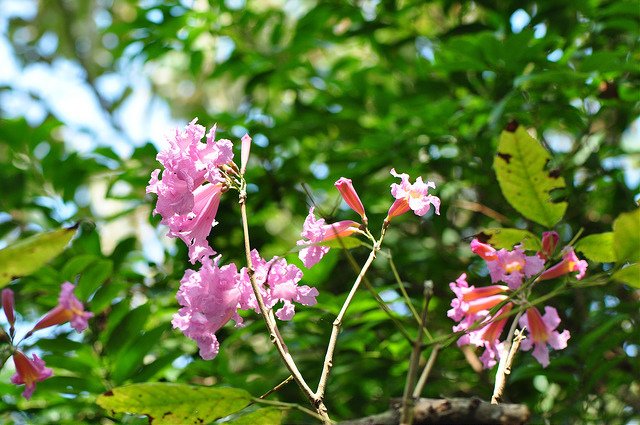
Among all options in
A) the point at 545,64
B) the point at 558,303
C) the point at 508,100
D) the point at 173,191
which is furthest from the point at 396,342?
the point at 173,191

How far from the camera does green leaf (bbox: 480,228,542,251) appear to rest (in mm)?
734

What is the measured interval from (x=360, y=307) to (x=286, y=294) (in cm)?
57

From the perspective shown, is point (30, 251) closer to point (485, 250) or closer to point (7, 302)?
point (7, 302)

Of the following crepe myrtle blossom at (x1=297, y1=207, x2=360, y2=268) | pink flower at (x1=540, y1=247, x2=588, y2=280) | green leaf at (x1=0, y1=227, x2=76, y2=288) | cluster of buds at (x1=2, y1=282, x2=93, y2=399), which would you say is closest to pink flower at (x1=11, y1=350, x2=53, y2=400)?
cluster of buds at (x1=2, y1=282, x2=93, y2=399)

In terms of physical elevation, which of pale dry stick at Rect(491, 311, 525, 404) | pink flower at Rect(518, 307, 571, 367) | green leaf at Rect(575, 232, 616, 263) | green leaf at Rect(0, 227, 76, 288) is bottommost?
pink flower at Rect(518, 307, 571, 367)

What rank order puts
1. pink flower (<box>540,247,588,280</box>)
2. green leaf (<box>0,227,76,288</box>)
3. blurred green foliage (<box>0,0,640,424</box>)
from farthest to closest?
blurred green foliage (<box>0,0,640,424</box>)
pink flower (<box>540,247,588,280</box>)
green leaf (<box>0,227,76,288</box>)

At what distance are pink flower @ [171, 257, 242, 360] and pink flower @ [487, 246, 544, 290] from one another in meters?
0.28

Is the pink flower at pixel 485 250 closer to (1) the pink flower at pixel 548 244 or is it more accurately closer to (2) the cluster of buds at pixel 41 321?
(1) the pink flower at pixel 548 244

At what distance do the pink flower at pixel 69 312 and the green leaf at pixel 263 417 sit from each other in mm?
173

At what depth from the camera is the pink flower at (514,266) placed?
77 cm

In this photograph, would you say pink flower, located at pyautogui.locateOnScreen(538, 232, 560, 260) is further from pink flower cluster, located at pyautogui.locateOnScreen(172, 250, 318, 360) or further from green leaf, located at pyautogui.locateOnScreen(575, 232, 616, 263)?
pink flower cluster, located at pyautogui.locateOnScreen(172, 250, 318, 360)

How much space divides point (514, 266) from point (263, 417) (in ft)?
1.03

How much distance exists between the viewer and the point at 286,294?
772mm

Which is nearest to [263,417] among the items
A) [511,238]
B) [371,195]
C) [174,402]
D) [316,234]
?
[174,402]
